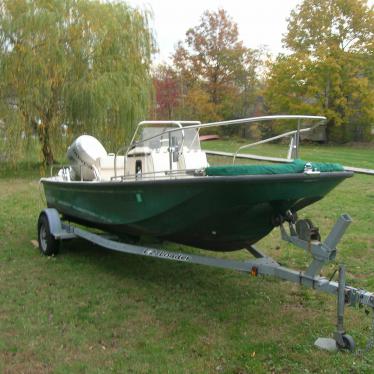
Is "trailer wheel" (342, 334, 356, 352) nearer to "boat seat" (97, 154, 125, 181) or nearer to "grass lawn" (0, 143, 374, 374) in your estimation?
"grass lawn" (0, 143, 374, 374)

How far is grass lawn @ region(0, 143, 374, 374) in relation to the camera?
12.2ft

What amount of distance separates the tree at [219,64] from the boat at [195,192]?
89.9 ft

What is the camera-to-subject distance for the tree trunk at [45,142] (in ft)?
49.4

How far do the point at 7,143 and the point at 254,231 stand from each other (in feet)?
38.3

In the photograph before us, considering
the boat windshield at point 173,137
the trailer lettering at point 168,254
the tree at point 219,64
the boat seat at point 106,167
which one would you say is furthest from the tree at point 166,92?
the trailer lettering at point 168,254

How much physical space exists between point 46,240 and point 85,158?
3.97 feet

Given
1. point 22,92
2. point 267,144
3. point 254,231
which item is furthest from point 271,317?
point 22,92

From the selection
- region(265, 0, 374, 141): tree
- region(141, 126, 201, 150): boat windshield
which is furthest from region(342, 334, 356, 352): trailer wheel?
region(265, 0, 374, 141): tree

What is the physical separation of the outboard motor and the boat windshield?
1.05 m

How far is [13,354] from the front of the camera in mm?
3826

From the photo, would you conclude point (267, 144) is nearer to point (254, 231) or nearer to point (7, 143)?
point (254, 231)

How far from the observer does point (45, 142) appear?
15.3 metres

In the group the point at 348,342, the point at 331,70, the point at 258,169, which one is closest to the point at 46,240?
the point at 258,169

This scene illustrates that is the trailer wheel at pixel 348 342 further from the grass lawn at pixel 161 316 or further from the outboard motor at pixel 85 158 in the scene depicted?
the outboard motor at pixel 85 158
